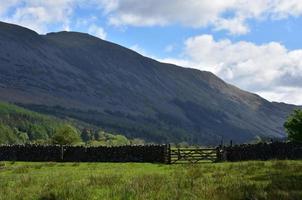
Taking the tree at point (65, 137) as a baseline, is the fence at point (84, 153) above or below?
below

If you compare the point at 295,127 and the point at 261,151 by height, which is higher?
the point at 295,127

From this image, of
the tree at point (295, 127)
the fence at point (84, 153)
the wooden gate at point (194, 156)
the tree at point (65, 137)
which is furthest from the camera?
the tree at point (65, 137)

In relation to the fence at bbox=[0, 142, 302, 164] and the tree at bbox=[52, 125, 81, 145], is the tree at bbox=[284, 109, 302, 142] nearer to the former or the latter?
the fence at bbox=[0, 142, 302, 164]

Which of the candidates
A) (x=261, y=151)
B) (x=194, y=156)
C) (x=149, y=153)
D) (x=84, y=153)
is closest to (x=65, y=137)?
(x=84, y=153)

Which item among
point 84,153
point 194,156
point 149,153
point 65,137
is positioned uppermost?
point 65,137

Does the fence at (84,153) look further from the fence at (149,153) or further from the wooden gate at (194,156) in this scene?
the wooden gate at (194,156)

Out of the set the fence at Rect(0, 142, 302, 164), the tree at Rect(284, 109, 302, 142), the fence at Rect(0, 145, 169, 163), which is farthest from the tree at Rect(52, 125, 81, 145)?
the tree at Rect(284, 109, 302, 142)

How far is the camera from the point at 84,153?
219 ft

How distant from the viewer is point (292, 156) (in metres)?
59.3

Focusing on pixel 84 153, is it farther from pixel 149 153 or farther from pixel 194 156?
pixel 194 156

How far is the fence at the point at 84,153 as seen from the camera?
63.1 metres

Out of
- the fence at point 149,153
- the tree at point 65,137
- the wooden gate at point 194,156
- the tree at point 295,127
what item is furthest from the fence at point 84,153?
the tree at point 65,137

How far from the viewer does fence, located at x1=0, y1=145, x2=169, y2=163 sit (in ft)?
207

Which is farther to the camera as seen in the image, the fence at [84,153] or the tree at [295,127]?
the tree at [295,127]
